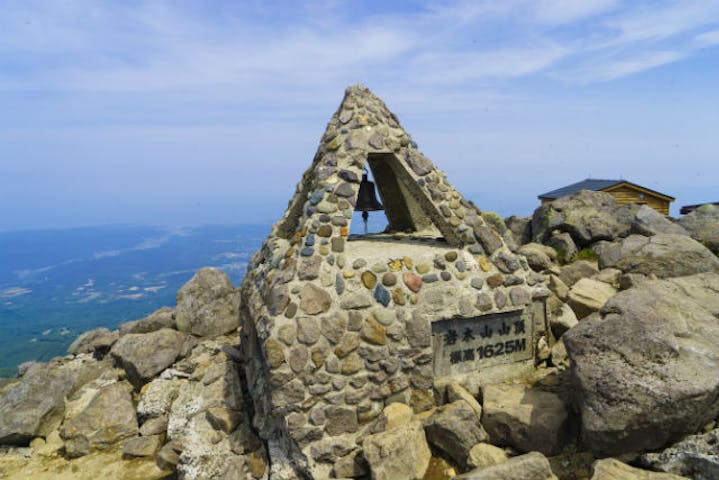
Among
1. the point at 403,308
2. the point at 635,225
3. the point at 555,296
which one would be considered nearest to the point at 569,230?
the point at 635,225

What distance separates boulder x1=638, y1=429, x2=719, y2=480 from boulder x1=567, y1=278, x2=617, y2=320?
4.07 meters

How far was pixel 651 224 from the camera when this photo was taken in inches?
593

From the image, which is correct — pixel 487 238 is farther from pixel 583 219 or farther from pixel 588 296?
pixel 583 219

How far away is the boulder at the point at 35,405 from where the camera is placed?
10.0 m

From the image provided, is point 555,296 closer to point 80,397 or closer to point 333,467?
point 333,467

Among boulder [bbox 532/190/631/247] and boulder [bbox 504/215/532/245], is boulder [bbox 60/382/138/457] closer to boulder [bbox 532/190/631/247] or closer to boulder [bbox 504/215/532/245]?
boulder [bbox 532/190/631/247]

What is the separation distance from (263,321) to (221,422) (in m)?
2.65

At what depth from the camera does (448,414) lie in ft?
23.6

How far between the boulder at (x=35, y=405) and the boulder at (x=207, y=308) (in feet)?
9.61

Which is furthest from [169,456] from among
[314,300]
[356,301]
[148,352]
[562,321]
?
[562,321]

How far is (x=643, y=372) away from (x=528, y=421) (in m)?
1.82

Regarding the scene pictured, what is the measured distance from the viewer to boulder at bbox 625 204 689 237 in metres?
14.7

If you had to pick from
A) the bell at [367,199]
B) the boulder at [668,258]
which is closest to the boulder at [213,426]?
the bell at [367,199]

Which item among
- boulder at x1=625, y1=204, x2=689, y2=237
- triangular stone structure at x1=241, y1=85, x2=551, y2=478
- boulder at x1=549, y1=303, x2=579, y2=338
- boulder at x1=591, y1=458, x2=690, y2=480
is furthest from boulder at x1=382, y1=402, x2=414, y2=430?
boulder at x1=625, y1=204, x2=689, y2=237
